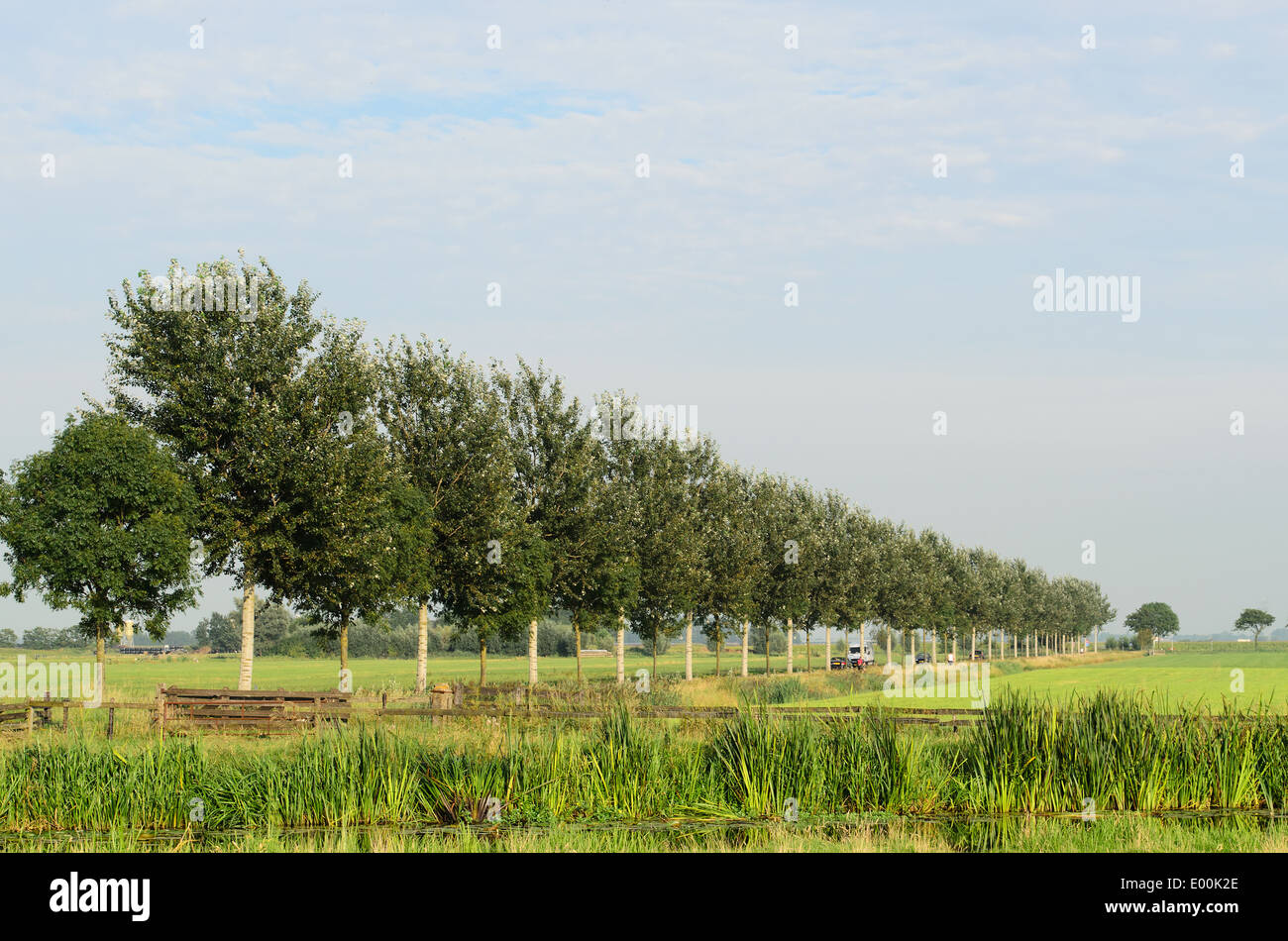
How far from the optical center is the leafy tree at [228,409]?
34.2m

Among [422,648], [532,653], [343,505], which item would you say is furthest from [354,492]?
[532,653]

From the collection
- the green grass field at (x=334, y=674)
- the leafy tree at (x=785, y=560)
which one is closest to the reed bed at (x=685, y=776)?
the green grass field at (x=334, y=674)

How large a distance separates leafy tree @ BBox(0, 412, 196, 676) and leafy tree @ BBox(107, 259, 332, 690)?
2017 mm

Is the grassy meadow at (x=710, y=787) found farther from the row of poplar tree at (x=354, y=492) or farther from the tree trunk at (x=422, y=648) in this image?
the tree trunk at (x=422, y=648)

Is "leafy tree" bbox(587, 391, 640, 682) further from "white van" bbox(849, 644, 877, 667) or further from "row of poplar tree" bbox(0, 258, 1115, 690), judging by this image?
"white van" bbox(849, 644, 877, 667)

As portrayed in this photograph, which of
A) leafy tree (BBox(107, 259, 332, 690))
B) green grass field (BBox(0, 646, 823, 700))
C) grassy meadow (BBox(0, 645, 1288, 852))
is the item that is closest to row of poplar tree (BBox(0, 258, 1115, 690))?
leafy tree (BBox(107, 259, 332, 690))

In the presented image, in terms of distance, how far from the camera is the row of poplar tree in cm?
3197

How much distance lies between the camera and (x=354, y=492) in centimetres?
3509

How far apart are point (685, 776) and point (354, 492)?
21410 mm

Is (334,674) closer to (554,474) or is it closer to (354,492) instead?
(554,474)
